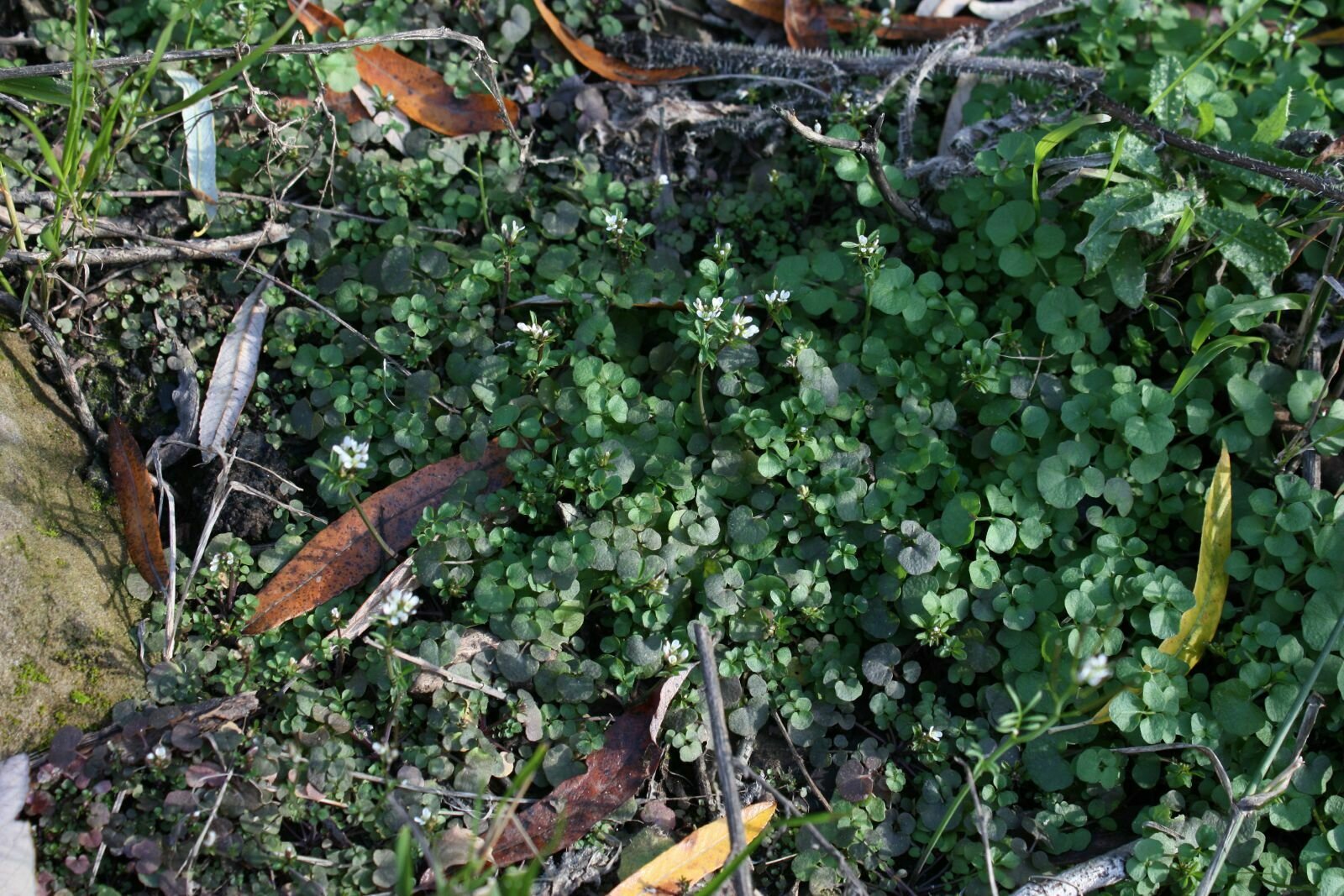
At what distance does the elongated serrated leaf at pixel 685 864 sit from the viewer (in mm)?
2629

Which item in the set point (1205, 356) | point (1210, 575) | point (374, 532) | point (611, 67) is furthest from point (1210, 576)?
point (611, 67)

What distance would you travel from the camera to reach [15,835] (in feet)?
8.16

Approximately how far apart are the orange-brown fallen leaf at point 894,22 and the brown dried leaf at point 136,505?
9.11 feet

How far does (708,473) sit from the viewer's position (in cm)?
313

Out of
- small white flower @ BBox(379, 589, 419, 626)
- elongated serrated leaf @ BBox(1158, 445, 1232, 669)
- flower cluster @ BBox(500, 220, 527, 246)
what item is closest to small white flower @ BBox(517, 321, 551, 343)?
flower cluster @ BBox(500, 220, 527, 246)

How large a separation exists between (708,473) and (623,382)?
15.3 inches

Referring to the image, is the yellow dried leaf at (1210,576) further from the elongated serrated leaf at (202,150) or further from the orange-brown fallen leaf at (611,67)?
the elongated serrated leaf at (202,150)

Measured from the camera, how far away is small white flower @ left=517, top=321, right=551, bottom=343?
3131mm

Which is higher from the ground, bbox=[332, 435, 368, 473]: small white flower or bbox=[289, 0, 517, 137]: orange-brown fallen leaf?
bbox=[289, 0, 517, 137]: orange-brown fallen leaf

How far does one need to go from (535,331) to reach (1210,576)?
214 centimetres

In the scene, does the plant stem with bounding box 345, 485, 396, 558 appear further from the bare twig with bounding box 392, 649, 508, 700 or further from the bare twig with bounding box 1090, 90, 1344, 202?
the bare twig with bounding box 1090, 90, 1344, 202

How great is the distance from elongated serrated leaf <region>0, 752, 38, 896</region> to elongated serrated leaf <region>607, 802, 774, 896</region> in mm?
1391

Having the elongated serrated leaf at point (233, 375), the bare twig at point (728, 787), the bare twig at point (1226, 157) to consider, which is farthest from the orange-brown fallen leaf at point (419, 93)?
the bare twig at point (728, 787)

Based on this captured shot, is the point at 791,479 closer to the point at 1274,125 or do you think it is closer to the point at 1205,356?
the point at 1205,356
